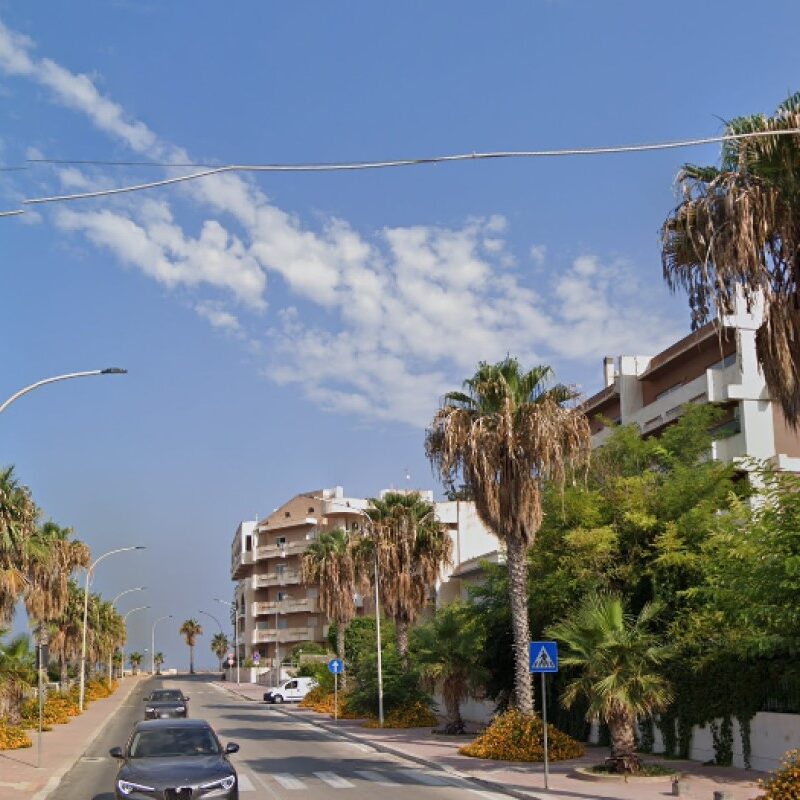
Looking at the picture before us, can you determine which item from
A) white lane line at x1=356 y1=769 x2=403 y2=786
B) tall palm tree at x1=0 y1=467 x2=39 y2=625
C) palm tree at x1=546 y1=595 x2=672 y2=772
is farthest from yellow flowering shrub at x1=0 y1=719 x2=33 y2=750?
palm tree at x1=546 y1=595 x2=672 y2=772

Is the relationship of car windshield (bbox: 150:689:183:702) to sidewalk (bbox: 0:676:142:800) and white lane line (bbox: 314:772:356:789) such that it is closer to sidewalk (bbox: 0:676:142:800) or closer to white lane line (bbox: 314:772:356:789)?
sidewalk (bbox: 0:676:142:800)

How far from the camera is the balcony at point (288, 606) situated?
94.6 meters

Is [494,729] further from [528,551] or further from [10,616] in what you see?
[10,616]

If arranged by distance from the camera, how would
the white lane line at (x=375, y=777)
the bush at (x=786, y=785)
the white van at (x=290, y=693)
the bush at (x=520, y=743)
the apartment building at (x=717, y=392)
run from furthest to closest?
the white van at (x=290, y=693), the apartment building at (x=717, y=392), the bush at (x=520, y=743), the white lane line at (x=375, y=777), the bush at (x=786, y=785)

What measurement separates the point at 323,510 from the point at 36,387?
77436 mm

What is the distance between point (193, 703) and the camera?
63.4m

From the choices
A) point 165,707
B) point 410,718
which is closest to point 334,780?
point 165,707

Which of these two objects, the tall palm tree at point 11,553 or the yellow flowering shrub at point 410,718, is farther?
the yellow flowering shrub at point 410,718

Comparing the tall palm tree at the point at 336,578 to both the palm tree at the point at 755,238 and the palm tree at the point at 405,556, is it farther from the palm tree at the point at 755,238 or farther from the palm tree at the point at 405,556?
the palm tree at the point at 755,238

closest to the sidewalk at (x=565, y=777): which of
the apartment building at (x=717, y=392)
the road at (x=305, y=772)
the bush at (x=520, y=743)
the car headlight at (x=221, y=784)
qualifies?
the bush at (x=520, y=743)

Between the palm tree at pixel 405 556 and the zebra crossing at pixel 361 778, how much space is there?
1763cm

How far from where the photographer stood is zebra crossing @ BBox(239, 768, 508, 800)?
65.7 feet

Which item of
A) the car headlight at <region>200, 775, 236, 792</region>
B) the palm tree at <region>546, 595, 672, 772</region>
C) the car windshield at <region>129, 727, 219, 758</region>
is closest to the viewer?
the car headlight at <region>200, 775, 236, 792</region>

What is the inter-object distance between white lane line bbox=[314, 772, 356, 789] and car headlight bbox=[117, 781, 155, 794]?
688 cm
